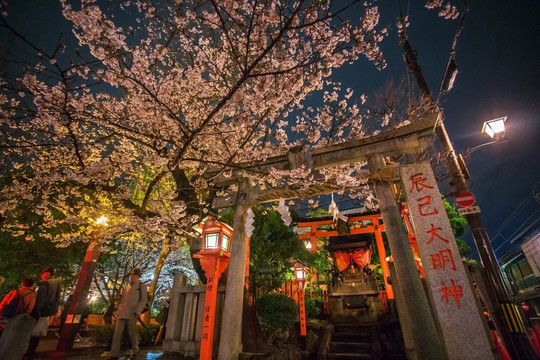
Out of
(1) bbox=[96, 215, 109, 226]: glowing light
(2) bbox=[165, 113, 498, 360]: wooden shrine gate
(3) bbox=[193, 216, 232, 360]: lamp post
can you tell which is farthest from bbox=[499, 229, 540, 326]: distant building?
(1) bbox=[96, 215, 109, 226]: glowing light

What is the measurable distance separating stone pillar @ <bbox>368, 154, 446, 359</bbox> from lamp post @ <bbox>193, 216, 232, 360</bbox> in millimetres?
5108

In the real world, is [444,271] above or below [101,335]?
above

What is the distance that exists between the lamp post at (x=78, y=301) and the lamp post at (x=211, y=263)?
5987 millimetres

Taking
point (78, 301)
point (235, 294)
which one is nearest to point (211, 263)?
point (235, 294)

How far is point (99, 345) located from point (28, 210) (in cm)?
870

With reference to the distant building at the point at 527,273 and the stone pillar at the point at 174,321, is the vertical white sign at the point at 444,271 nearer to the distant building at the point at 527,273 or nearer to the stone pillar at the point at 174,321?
the stone pillar at the point at 174,321

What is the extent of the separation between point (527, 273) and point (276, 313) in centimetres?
3236

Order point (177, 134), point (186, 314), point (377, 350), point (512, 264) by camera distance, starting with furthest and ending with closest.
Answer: point (512, 264) → point (177, 134) → point (377, 350) → point (186, 314)

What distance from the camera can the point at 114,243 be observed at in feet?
57.2

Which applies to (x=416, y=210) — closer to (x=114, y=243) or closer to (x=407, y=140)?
(x=407, y=140)

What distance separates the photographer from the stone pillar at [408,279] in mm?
5996

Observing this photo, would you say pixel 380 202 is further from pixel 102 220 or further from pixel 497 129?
pixel 102 220

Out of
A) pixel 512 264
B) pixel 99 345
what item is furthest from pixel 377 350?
pixel 512 264

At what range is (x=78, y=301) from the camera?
10.0 meters
